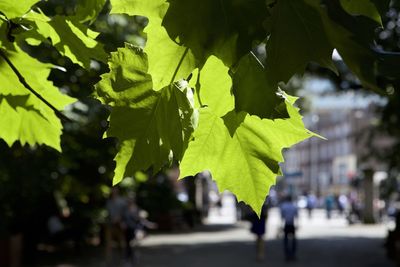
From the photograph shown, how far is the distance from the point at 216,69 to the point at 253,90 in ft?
0.35

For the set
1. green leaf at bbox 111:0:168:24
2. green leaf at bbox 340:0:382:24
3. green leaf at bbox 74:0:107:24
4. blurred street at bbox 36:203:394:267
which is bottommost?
blurred street at bbox 36:203:394:267

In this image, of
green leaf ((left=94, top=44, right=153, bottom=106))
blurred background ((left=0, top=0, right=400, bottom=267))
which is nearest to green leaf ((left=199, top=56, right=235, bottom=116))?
green leaf ((left=94, top=44, right=153, bottom=106))

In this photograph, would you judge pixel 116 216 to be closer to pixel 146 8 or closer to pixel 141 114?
pixel 141 114

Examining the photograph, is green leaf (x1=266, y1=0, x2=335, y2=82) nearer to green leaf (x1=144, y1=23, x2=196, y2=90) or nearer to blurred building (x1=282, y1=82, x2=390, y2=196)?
green leaf (x1=144, y1=23, x2=196, y2=90)

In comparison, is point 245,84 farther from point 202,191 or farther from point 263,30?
point 202,191

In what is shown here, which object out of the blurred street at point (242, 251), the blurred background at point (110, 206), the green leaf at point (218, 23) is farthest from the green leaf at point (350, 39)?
the blurred street at point (242, 251)

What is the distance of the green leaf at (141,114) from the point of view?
1312mm

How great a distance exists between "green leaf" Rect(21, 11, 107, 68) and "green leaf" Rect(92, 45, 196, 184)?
50 centimetres

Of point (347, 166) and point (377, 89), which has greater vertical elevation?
point (347, 166)

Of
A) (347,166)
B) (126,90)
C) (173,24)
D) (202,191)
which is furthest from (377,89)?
(347,166)

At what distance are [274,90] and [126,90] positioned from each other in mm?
365

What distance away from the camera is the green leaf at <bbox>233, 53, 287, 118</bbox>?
116 cm

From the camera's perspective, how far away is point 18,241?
1427 cm

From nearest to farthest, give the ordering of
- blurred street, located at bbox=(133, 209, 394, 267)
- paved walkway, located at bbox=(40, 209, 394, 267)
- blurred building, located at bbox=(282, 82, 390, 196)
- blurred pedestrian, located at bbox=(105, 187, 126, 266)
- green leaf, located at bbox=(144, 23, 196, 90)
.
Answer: green leaf, located at bbox=(144, 23, 196, 90), blurred pedestrian, located at bbox=(105, 187, 126, 266), paved walkway, located at bbox=(40, 209, 394, 267), blurred street, located at bbox=(133, 209, 394, 267), blurred building, located at bbox=(282, 82, 390, 196)
